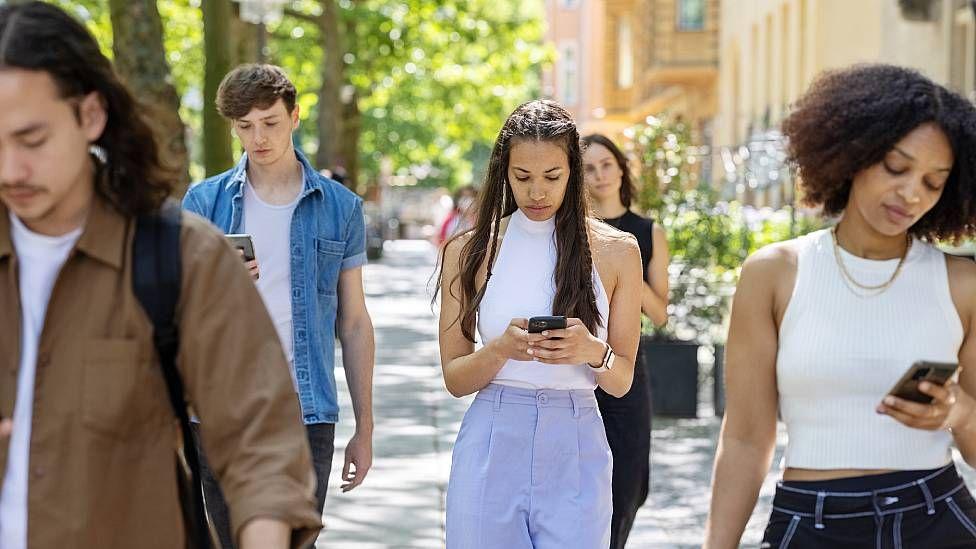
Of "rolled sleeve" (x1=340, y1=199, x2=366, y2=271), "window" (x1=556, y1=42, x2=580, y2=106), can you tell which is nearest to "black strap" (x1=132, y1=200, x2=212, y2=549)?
"rolled sleeve" (x1=340, y1=199, x2=366, y2=271)

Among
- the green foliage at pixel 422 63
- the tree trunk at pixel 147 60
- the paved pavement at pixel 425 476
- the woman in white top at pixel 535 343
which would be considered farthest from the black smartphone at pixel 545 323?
the green foliage at pixel 422 63

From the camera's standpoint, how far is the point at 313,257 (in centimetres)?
546

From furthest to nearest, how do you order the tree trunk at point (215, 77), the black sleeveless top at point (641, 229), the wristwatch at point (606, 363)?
the tree trunk at point (215, 77) < the black sleeveless top at point (641, 229) < the wristwatch at point (606, 363)

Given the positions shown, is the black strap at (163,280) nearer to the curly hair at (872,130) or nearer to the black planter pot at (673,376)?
the curly hair at (872,130)

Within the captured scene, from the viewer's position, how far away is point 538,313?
5004mm

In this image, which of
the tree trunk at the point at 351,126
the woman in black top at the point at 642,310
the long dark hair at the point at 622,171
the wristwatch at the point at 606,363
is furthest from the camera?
the tree trunk at the point at 351,126

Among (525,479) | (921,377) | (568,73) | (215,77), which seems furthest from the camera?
(568,73)

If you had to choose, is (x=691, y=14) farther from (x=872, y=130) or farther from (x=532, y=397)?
(x=872, y=130)

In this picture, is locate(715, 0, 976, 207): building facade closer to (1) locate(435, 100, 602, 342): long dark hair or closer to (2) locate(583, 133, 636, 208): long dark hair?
(2) locate(583, 133, 636, 208): long dark hair

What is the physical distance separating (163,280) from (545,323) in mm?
2032

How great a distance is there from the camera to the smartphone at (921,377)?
135 inches

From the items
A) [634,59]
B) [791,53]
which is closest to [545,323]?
[791,53]

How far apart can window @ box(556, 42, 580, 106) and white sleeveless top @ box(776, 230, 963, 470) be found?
68.2m

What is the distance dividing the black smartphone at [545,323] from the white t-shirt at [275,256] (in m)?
0.99
